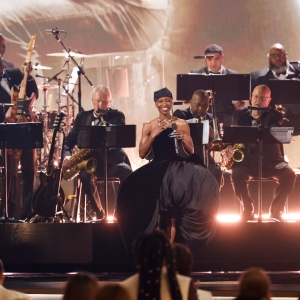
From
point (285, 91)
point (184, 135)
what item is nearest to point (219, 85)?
point (285, 91)

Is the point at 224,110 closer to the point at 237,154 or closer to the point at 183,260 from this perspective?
the point at 237,154

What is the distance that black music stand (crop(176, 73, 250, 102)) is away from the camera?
8.11 meters

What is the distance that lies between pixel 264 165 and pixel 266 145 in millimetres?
243

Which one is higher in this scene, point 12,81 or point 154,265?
point 12,81

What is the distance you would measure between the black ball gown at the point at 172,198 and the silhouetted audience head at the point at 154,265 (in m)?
3.61

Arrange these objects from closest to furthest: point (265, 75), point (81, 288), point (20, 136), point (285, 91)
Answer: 1. point (81, 288)
2. point (20, 136)
3. point (285, 91)
4. point (265, 75)

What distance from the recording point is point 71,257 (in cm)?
722

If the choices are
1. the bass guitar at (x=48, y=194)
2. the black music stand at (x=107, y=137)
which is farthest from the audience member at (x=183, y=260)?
the bass guitar at (x=48, y=194)

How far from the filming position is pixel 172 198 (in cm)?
704

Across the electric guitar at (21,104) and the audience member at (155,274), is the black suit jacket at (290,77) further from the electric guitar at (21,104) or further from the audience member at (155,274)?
the audience member at (155,274)

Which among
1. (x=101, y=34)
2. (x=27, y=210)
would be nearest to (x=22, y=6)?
(x=101, y=34)

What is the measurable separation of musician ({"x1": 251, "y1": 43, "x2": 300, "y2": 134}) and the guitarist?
2.76 meters

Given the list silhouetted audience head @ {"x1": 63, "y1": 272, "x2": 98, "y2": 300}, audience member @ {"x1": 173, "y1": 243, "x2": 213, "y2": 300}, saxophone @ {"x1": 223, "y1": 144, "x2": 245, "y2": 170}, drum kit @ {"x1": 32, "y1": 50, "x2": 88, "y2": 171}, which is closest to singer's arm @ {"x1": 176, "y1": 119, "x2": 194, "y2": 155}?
saxophone @ {"x1": 223, "y1": 144, "x2": 245, "y2": 170}

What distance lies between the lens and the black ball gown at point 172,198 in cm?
702
